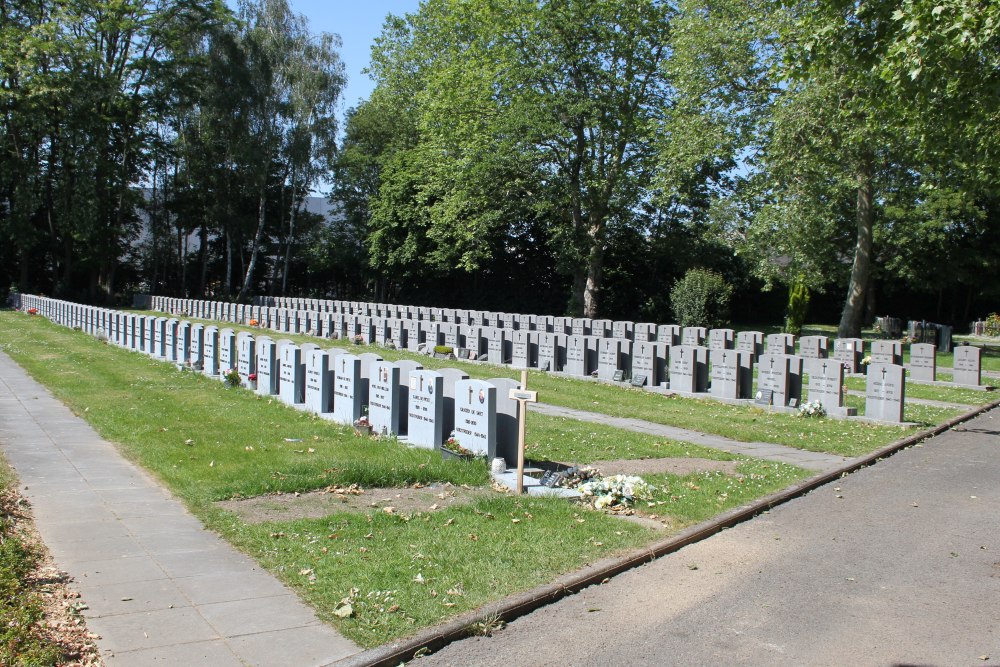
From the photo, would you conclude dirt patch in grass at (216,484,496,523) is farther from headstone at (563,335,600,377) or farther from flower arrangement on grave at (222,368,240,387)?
headstone at (563,335,600,377)

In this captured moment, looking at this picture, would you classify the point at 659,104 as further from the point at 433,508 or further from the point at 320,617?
the point at 320,617

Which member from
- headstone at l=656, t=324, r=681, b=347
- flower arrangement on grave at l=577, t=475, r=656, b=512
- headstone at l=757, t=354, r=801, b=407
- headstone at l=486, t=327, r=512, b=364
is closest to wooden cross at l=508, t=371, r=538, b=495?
flower arrangement on grave at l=577, t=475, r=656, b=512

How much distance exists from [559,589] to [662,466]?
14.5 feet

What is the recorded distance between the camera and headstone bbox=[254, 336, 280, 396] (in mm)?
14117

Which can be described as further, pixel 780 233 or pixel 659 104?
pixel 659 104

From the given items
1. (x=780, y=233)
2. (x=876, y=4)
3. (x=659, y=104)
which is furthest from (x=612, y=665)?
(x=659, y=104)

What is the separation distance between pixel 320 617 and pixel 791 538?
438 centimetres

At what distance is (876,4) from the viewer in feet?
45.2

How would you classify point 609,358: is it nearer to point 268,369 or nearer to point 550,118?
point 268,369

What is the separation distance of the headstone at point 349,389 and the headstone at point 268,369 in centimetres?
247

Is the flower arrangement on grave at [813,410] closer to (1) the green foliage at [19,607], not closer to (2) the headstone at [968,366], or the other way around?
(2) the headstone at [968,366]

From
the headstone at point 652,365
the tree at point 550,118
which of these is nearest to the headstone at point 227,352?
the headstone at point 652,365

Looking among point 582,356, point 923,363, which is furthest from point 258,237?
point 923,363

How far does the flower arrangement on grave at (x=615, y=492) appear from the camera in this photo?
315 inches
